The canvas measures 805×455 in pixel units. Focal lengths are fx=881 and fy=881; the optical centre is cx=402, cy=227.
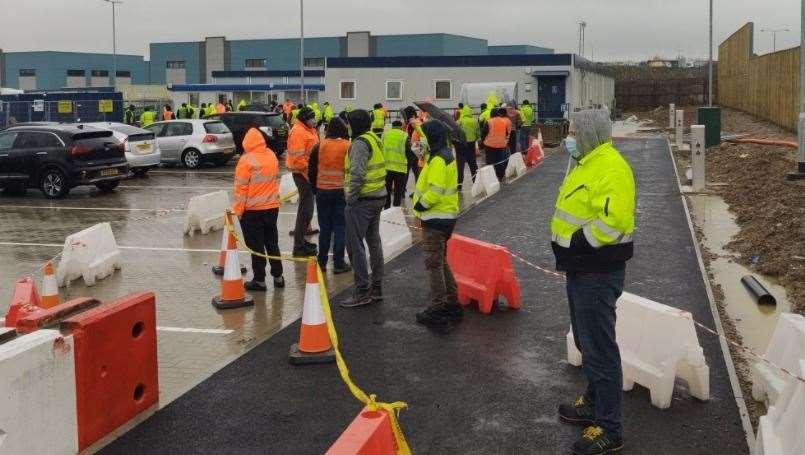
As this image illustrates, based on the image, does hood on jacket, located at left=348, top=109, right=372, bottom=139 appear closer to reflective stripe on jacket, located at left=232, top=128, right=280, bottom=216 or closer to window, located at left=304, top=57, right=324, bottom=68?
reflective stripe on jacket, located at left=232, top=128, right=280, bottom=216

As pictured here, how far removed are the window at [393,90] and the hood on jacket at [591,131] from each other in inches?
1556

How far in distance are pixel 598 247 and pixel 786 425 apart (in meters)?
1.36

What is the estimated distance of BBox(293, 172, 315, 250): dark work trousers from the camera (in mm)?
10828

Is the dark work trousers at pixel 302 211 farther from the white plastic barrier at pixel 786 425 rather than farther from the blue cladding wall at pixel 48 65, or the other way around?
the blue cladding wall at pixel 48 65

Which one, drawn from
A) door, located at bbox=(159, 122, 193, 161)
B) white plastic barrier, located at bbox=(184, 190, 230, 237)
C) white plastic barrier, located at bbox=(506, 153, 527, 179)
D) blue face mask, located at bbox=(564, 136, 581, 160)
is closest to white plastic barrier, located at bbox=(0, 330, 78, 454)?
blue face mask, located at bbox=(564, 136, 581, 160)

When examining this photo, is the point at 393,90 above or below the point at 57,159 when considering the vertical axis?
above

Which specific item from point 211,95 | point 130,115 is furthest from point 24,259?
point 211,95

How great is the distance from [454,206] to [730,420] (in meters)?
3.09

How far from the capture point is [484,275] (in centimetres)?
877

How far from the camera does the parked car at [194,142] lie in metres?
25.4

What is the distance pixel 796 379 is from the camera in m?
4.84

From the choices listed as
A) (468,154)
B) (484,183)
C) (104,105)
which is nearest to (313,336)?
(484,183)

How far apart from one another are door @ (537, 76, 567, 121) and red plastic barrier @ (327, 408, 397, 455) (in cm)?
3728

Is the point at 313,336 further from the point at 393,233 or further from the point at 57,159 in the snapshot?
the point at 57,159
